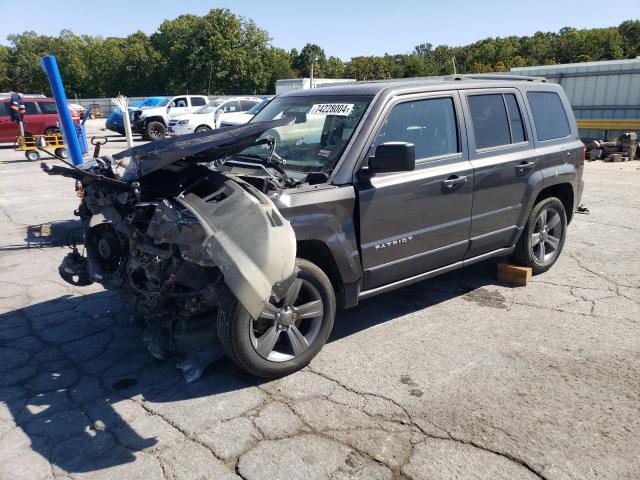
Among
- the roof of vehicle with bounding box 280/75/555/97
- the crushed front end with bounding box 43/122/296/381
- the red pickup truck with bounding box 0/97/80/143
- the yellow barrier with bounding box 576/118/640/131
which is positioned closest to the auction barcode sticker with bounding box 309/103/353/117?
the roof of vehicle with bounding box 280/75/555/97

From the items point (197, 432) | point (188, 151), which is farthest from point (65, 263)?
point (197, 432)

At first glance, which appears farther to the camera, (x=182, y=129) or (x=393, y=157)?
(x=182, y=129)

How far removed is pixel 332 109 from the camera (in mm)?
4156

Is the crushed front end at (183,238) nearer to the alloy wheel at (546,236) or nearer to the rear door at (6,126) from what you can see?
the alloy wheel at (546,236)

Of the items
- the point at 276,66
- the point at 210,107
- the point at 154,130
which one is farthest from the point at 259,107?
the point at 276,66

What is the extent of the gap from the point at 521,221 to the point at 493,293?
0.77 meters

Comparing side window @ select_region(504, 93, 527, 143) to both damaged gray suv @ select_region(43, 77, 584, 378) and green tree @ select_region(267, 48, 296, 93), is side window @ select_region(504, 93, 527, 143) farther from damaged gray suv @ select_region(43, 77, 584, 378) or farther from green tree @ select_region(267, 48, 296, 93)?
green tree @ select_region(267, 48, 296, 93)

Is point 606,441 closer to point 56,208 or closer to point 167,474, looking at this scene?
point 167,474

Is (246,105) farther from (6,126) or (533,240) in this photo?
(533,240)

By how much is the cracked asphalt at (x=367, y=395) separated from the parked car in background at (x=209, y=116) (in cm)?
1617

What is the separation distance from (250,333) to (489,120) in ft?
9.78

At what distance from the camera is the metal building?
Result: 16.8 metres

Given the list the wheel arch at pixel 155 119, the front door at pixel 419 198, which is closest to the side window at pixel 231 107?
the wheel arch at pixel 155 119

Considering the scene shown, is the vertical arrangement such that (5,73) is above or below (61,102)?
above
